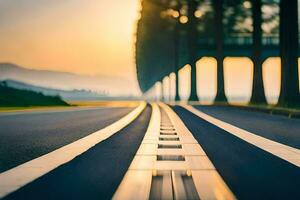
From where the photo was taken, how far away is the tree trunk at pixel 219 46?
3891 cm

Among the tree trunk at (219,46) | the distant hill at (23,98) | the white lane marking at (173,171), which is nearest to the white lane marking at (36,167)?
the white lane marking at (173,171)

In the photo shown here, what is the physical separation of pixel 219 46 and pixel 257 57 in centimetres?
888

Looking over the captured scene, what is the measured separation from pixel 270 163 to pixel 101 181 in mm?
2770

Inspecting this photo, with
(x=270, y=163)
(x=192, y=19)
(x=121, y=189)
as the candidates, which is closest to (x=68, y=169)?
(x=121, y=189)

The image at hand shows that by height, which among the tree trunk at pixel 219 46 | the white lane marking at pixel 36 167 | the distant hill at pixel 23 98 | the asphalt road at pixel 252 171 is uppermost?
the tree trunk at pixel 219 46

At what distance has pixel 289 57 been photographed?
23.6 meters

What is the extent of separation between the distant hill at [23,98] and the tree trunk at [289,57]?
18791 mm

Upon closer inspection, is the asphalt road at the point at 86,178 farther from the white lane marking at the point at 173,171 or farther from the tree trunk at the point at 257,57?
the tree trunk at the point at 257,57

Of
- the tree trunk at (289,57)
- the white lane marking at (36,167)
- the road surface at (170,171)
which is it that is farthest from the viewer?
the tree trunk at (289,57)

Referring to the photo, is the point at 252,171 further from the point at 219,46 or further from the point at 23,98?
the point at 219,46

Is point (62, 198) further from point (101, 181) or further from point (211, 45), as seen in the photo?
point (211, 45)

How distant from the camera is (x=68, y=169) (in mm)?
6398

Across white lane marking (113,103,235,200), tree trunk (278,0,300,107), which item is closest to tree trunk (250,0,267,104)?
tree trunk (278,0,300,107)

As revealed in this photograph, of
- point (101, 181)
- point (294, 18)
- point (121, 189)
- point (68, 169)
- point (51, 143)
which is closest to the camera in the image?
point (121, 189)
